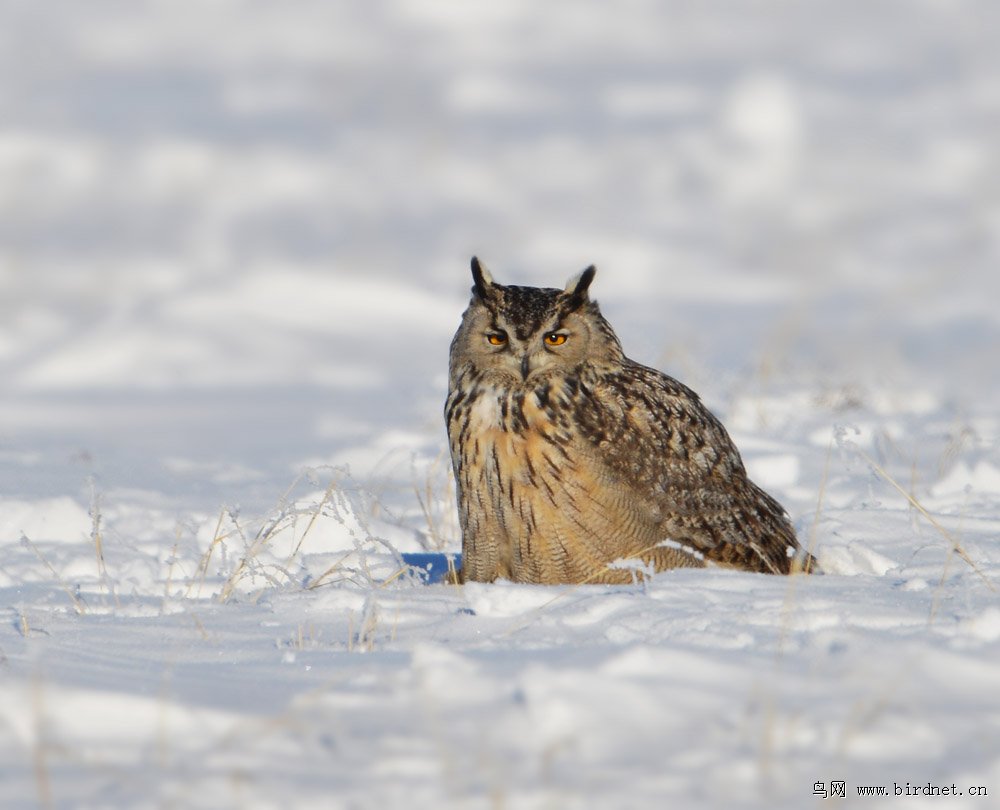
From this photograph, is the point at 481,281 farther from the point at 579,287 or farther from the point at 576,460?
the point at 576,460

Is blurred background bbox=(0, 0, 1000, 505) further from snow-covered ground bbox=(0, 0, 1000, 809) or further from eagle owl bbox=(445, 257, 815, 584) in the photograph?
eagle owl bbox=(445, 257, 815, 584)

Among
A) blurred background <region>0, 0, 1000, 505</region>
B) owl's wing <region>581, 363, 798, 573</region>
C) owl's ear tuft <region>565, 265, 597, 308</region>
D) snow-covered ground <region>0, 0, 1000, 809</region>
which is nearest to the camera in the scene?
snow-covered ground <region>0, 0, 1000, 809</region>

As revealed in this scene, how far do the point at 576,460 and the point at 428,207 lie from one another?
13.7m

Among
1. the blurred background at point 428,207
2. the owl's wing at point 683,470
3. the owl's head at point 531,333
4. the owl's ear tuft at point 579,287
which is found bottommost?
the owl's wing at point 683,470

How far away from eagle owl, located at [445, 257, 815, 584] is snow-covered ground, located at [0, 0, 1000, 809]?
401 mm

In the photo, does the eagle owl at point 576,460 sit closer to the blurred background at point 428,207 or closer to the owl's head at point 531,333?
the owl's head at point 531,333

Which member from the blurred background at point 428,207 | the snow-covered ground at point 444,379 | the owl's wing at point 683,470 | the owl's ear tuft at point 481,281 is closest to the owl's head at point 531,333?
the owl's ear tuft at point 481,281

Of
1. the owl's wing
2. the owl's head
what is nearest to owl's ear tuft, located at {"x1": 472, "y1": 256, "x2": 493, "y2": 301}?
the owl's head

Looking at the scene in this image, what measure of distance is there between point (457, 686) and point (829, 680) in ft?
2.36

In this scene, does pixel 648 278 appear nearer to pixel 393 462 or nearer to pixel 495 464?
pixel 393 462

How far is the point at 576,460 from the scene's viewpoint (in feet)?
16.1

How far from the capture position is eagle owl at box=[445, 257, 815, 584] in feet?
16.1

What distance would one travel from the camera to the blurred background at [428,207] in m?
9.98

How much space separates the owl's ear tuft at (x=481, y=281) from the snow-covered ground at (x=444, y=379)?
860mm
